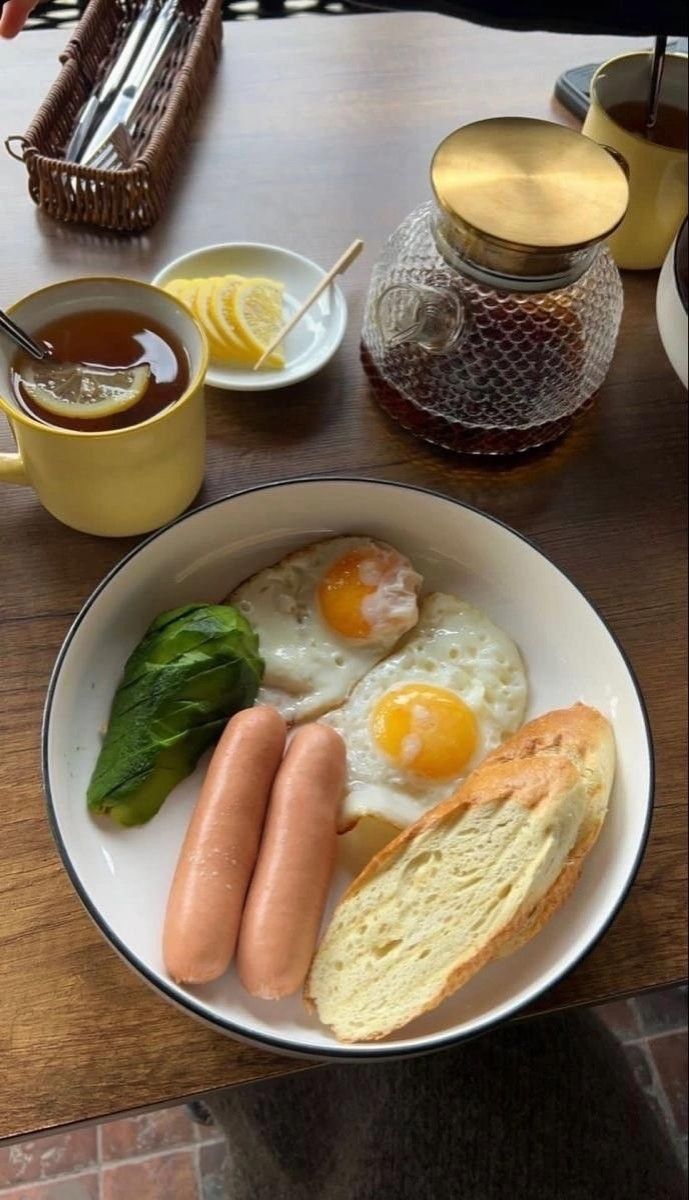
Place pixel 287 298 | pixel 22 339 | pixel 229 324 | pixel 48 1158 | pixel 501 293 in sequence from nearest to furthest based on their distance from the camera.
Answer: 1. pixel 22 339
2. pixel 501 293
3. pixel 229 324
4. pixel 287 298
5. pixel 48 1158

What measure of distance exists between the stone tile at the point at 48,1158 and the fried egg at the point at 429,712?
764 mm

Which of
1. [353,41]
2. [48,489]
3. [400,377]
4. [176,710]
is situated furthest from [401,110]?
[176,710]

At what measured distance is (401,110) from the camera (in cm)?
160

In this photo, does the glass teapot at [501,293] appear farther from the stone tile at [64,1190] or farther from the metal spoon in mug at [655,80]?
the stone tile at [64,1190]

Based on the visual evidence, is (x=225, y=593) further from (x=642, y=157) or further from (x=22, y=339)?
(x=642, y=157)

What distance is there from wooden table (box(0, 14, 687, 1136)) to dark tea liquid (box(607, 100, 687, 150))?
195 millimetres

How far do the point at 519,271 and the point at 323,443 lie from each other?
0.34 meters

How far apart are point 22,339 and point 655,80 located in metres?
0.97

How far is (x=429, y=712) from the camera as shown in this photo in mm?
1055

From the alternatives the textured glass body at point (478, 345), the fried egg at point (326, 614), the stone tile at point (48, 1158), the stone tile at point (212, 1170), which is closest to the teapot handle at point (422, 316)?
the textured glass body at point (478, 345)

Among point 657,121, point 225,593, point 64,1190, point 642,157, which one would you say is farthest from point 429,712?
point 64,1190

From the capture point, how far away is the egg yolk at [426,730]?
1029mm

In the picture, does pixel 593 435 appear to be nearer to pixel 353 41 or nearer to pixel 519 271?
pixel 519 271

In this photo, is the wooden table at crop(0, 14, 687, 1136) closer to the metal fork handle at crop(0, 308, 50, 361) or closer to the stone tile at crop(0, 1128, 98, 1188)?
the metal fork handle at crop(0, 308, 50, 361)
